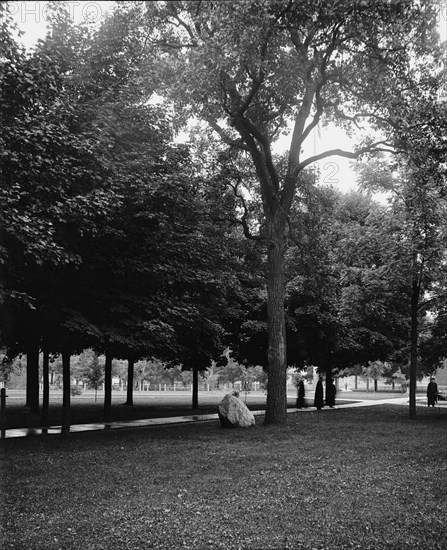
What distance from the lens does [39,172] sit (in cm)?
983

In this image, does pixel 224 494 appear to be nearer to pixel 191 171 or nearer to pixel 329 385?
pixel 191 171

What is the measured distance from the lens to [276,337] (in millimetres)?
18203

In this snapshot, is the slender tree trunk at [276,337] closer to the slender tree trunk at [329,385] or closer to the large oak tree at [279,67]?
the large oak tree at [279,67]

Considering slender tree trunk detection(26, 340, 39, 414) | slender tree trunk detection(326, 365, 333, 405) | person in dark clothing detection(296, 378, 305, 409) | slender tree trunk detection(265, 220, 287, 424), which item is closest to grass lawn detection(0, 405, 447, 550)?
slender tree trunk detection(265, 220, 287, 424)

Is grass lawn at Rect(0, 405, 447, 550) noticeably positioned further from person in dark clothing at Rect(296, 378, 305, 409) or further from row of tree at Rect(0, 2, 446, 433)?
person in dark clothing at Rect(296, 378, 305, 409)

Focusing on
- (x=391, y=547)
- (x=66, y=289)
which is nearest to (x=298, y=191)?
(x=66, y=289)

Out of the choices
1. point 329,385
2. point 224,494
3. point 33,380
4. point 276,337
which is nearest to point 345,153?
point 276,337

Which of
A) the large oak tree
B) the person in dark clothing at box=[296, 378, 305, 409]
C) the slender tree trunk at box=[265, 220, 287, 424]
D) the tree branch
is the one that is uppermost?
the large oak tree

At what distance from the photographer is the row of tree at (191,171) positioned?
11102 mm

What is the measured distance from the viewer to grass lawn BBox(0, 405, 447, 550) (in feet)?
20.5

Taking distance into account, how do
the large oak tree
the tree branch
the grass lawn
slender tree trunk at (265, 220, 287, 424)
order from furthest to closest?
the tree branch, slender tree trunk at (265, 220, 287, 424), the large oak tree, the grass lawn

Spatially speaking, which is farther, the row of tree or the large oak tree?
the large oak tree

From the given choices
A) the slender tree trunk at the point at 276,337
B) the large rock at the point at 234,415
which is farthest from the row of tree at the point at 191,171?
the large rock at the point at 234,415

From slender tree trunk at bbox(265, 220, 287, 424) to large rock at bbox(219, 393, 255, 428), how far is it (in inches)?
29.2
